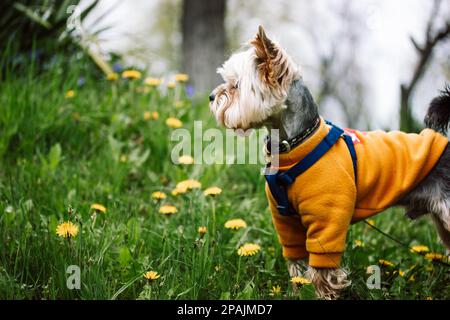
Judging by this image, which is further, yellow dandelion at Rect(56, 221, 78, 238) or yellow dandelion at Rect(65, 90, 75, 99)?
yellow dandelion at Rect(65, 90, 75, 99)

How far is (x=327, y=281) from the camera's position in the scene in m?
3.10

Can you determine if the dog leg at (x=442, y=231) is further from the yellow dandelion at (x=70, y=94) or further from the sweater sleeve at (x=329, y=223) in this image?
the yellow dandelion at (x=70, y=94)

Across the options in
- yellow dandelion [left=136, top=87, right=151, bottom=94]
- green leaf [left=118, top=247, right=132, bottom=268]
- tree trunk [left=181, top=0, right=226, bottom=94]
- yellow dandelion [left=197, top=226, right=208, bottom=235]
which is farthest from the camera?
tree trunk [left=181, top=0, right=226, bottom=94]

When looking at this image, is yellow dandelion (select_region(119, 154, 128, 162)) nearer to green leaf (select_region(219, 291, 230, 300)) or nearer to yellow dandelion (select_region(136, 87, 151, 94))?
yellow dandelion (select_region(136, 87, 151, 94))

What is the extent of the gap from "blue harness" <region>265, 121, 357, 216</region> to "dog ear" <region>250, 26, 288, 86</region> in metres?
0.45

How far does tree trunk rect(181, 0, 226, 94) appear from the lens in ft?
25.1

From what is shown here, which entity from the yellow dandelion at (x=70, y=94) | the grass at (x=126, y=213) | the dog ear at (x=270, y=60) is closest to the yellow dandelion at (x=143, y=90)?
the grass at (x=126, y=213)

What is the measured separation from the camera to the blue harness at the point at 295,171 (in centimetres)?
302

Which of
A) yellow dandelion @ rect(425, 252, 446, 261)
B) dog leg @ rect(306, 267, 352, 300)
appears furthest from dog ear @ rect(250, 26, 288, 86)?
yellow dandelion @ rect(425, 252, 446, 261)

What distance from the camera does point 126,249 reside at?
307cm

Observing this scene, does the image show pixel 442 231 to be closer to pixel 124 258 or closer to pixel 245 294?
pixel 245 294

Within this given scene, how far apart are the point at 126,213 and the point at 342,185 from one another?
1.62 m

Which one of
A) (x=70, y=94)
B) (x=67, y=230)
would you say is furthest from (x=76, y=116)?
(x=67, y=230)
